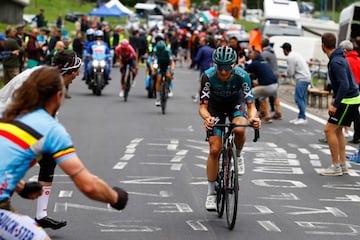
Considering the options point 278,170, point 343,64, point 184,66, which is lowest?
point 184,66

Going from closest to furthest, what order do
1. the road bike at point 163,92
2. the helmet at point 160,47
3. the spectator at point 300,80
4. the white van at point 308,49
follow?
the spectator at point 300,80 → the road bike at point 163,92 → the helmet at point 160,47 → the white van at point 308,49

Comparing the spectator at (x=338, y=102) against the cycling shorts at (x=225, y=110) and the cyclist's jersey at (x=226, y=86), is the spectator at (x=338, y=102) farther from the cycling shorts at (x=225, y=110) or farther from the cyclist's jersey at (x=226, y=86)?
the cyclist's jersey at (x=226, y=86)

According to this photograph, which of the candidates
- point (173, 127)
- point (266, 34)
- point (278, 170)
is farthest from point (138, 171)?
point (266, 34)

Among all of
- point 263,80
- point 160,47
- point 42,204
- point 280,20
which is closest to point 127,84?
point 160,47

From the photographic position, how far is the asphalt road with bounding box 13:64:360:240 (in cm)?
898

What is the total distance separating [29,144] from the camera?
5125 mm

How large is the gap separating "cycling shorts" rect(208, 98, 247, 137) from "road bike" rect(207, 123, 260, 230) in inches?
6.2

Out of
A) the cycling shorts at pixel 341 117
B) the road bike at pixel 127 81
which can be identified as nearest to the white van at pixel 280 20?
the road bike at pixel 127 81

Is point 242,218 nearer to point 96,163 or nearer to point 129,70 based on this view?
point 96,163

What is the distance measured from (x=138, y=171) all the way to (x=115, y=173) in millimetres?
357

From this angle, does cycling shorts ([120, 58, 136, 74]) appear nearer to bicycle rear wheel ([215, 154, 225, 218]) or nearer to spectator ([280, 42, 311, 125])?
spectator ([280, 42, 311, 125])

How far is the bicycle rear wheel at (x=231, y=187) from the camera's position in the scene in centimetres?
874

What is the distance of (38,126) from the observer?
5.13 meters

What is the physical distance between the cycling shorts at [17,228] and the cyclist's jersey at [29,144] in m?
0.12
